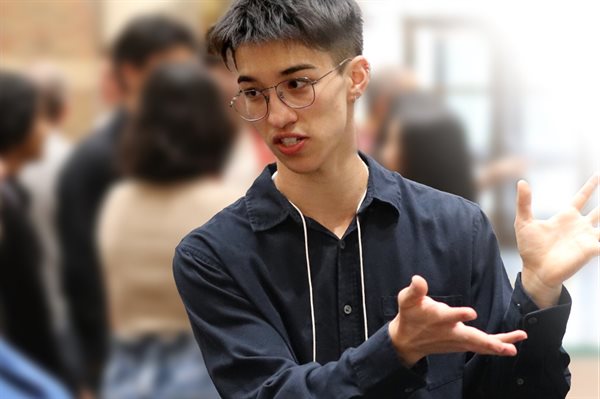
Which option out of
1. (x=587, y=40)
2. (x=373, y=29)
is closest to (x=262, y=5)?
(x=373, y=29)

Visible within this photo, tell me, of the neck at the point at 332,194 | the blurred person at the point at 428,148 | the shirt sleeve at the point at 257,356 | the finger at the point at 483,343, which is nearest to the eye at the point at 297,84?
the neck at the point at 332,194

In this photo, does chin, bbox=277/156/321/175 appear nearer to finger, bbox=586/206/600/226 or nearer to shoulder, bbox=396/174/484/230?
shoulder, bbox=396/174/484/230

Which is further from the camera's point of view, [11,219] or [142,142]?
[11,219]

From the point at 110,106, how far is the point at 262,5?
6.75 feet

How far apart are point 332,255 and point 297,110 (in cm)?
19

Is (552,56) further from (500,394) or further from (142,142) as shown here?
(500,394)

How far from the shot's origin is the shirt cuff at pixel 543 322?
138 centimetres

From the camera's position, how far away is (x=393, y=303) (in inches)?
57.3

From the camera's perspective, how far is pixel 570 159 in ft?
11.8

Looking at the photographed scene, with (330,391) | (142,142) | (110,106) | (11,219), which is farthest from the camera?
(110,106)

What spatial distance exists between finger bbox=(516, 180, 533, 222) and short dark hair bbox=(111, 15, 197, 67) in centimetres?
186

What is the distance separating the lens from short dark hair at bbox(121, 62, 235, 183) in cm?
271

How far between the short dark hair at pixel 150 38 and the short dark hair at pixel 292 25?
5.54 feet

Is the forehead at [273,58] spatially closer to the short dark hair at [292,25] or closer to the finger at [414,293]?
the short dark hair at [292,25]
